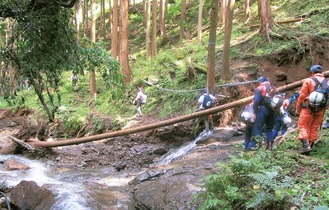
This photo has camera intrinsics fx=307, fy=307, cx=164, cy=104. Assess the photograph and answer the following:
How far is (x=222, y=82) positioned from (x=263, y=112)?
5.98 m

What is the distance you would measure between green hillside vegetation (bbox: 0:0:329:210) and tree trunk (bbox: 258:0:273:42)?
1.14ft

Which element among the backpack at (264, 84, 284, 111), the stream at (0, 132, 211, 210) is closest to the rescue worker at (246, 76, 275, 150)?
the backpack at (264, 84, 284, 111)

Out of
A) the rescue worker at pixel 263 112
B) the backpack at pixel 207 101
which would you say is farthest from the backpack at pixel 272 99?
the backpack at pixel 207 101

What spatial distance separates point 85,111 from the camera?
1855 centimetres

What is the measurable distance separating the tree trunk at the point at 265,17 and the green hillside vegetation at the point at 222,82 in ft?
1.14

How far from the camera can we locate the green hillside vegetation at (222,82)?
14.1 feet

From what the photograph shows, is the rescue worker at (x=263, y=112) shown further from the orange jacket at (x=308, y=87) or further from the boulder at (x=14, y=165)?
the boulder at (x=14, y=165)

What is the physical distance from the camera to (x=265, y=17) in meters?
15.3

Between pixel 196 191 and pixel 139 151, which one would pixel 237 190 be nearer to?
pixel 196 191

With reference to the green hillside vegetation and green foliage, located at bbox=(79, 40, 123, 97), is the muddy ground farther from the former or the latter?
green foliage, located at bbox=(79, 40, 123, 97)

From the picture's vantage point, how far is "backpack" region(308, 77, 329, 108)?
6.21 m

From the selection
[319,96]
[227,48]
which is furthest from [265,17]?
[319,96]

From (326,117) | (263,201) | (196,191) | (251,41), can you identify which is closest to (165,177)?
(196,191)

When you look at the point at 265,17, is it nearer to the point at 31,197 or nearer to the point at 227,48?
the point at 227,48
